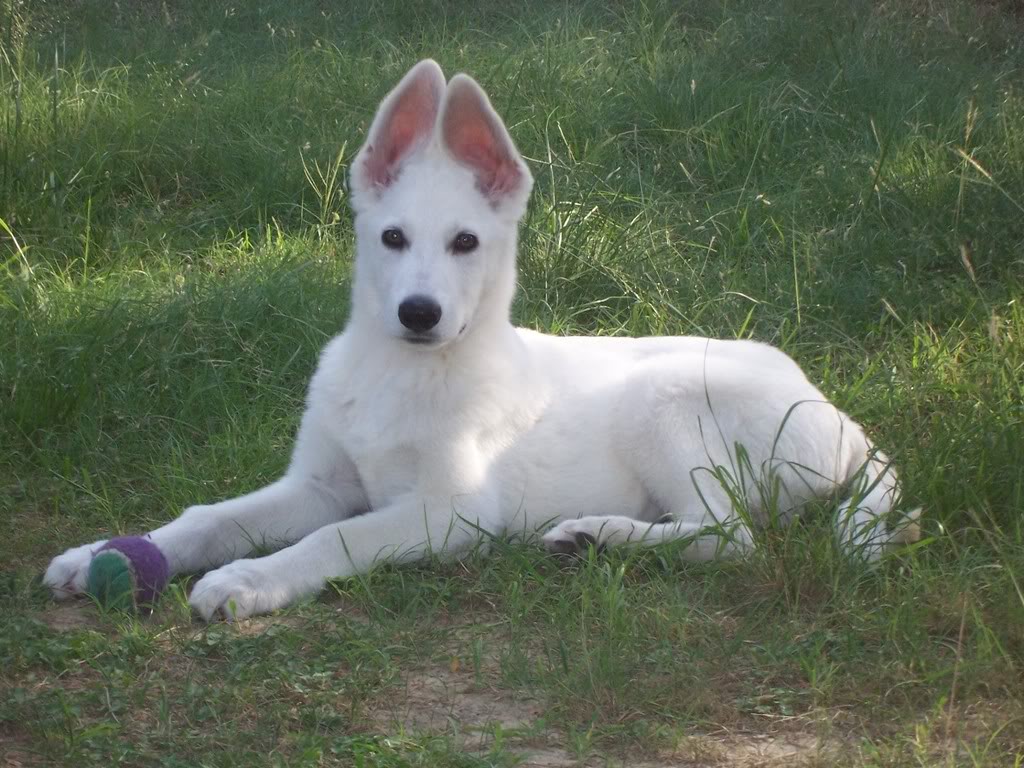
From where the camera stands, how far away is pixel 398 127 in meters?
3.76

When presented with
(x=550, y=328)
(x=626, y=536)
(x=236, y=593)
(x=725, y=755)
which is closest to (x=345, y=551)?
(x=236, y=593)

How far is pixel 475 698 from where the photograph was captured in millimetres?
2895

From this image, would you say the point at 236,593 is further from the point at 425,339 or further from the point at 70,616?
the point at 425,339

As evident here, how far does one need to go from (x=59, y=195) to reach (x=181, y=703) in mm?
3350

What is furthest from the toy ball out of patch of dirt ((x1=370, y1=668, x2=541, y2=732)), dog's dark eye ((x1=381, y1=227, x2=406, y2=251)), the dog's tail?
the dog's tail

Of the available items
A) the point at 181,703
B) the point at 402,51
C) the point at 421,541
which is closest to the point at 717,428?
the point at 421,541

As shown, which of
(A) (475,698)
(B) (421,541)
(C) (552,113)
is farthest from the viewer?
(C) (552,113)

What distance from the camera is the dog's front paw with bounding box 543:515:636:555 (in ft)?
11.6

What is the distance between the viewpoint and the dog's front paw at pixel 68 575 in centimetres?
329

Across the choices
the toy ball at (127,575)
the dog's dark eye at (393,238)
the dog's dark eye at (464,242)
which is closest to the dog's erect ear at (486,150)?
the dog's dark eye at (464,242)

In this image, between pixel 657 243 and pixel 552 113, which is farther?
pixel 552 113

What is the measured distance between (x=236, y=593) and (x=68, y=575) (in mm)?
469

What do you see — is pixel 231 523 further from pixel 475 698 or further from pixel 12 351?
pixel 12 351

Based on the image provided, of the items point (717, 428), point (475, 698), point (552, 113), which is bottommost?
point (475, 698)
